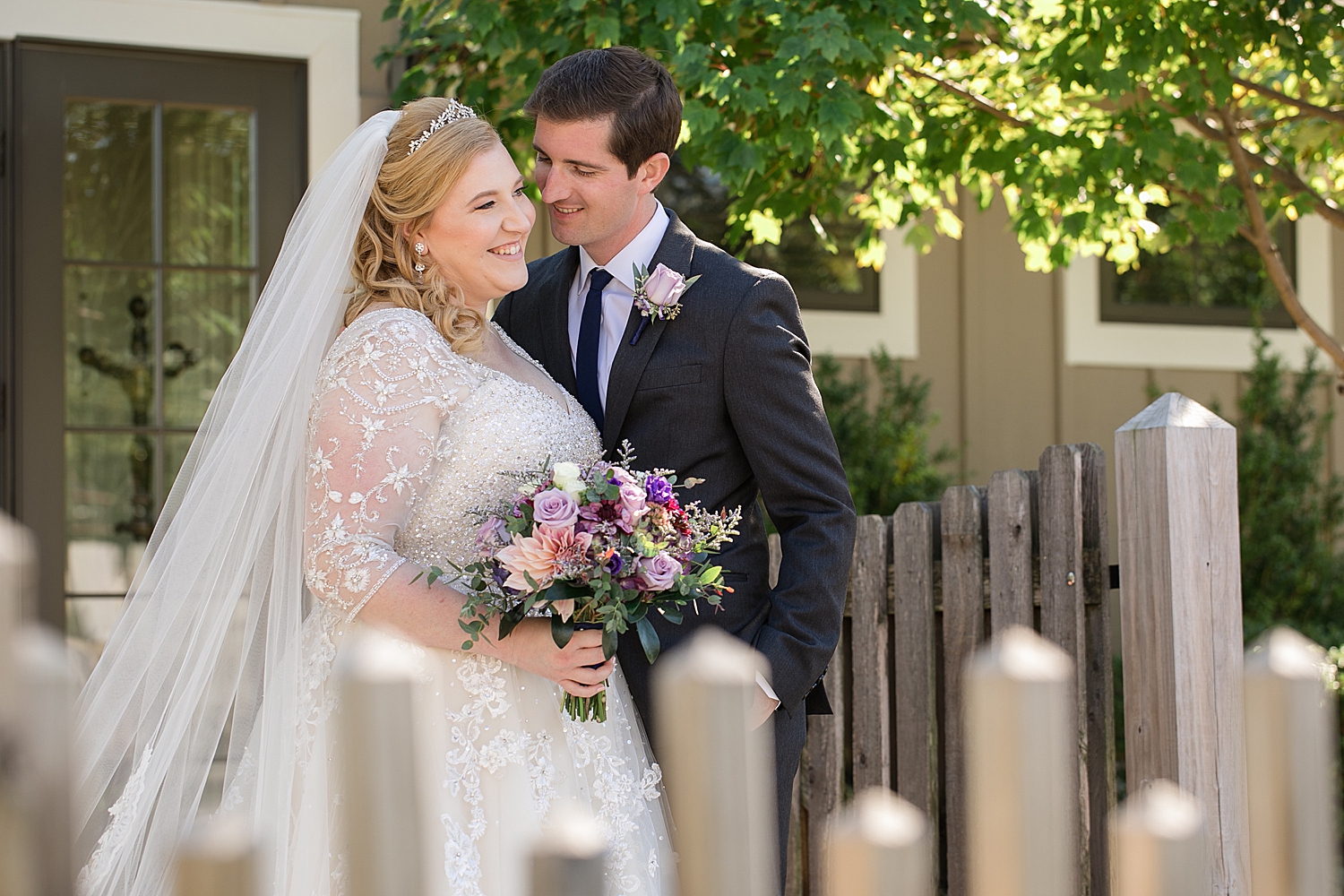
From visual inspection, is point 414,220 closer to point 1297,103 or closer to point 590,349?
point 590,349

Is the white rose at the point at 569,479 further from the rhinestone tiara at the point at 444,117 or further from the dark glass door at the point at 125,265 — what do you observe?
the dark glass door at the point at 125,265

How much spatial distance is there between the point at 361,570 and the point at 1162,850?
179 centimetres

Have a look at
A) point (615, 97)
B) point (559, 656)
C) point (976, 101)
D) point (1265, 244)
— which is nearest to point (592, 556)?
point (559, 656)

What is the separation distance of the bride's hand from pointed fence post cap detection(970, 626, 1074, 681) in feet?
4.70

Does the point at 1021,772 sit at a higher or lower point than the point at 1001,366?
lower

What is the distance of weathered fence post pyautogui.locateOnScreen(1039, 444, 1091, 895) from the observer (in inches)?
132

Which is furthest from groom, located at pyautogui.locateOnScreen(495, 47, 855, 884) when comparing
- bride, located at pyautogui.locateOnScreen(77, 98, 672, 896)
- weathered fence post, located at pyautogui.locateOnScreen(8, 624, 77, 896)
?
weathered fence post, located at pyautogui.locateOnScreen(8, 624, 77, 896)

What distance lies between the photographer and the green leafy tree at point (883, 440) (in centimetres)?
627

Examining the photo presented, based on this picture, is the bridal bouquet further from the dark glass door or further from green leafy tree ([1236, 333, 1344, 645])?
green leafy tree ([1236, 333, 1344, 645])

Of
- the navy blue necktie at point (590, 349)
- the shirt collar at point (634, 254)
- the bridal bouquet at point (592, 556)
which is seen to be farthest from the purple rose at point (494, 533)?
the shirt collar at point (634, 254)

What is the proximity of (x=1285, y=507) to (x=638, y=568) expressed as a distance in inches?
220

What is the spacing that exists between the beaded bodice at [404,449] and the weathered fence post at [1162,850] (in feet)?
5.36

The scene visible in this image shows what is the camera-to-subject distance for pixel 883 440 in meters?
6.34

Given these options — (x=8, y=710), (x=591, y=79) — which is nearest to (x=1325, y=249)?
(x=591, y=79)
